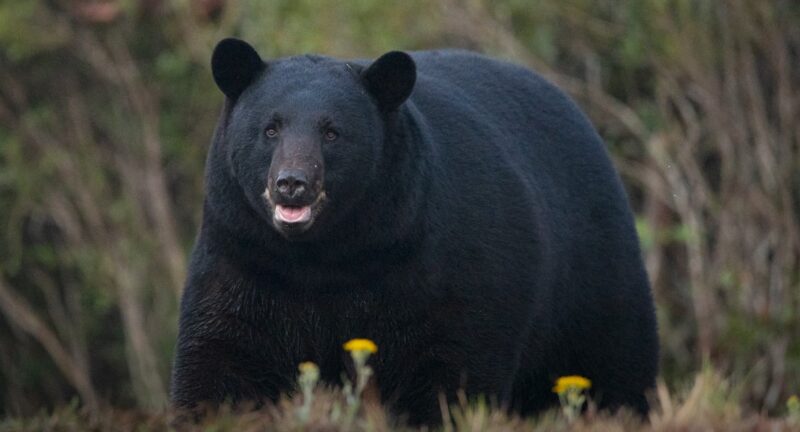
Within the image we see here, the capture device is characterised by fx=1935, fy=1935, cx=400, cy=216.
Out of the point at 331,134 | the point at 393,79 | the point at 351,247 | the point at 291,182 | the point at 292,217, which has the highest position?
the point at 393,79

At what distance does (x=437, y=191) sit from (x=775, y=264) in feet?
28.2

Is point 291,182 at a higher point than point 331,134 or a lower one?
lower

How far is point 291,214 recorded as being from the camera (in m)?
6.80

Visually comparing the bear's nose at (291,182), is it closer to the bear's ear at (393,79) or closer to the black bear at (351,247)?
the black bear at (351,247)

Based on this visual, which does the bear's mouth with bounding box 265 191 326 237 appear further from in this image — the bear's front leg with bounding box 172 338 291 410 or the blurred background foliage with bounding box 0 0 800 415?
the blurred background foliage with bounding box 0 0 800 415

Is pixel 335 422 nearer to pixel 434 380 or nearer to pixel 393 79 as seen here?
pixel 434 380

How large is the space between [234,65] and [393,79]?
60 cm

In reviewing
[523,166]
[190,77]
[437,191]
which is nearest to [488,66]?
[523,166]

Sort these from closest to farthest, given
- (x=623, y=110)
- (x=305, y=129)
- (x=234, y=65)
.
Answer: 1. (x=305, y=129)
2. (x=234, y=65)
3. (x=623, y=110)

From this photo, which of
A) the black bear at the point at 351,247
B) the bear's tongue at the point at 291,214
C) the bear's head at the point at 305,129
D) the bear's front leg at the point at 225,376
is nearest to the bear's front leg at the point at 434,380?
the black bear at the point at 351,247

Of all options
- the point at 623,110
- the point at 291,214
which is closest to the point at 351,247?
the point at 291,214

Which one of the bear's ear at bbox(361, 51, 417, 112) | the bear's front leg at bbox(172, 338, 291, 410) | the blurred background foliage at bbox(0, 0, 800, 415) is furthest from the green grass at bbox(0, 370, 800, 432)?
the blurred background foliage at bbox(0, 0, 800, 415)

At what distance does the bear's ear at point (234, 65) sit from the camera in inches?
284

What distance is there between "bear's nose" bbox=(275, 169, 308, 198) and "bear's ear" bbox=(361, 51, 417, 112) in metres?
0.58
